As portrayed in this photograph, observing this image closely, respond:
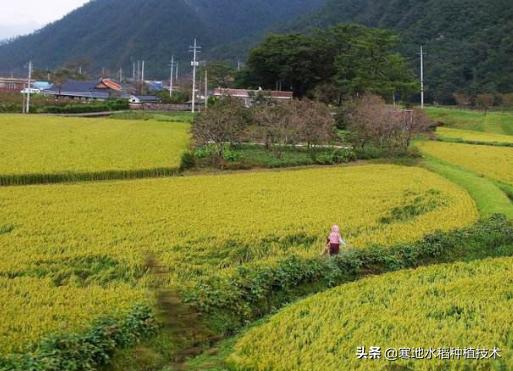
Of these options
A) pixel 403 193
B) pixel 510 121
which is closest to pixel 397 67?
pixel 510 121

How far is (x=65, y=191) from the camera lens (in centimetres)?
1697

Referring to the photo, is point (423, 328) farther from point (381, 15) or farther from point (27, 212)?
point (381, 15)

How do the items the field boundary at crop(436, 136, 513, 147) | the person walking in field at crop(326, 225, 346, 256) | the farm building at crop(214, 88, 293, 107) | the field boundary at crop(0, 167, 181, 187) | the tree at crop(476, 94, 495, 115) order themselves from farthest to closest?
the tree at crop(476, 94, 495, 115) → the farm building at crop(214, 88, 293, 107) → the field boundary at crop(436, 136, 513, 147) → the field boundary at crop(0, 167, 181, 187) → the person walking in field at crop(326, 225, 346, 256)

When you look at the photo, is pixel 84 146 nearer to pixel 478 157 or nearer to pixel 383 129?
pixel 383 129

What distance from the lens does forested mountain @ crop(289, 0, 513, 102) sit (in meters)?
58.6

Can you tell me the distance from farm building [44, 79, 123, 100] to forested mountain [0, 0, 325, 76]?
39423 millimetres

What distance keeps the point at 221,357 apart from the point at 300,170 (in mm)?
16399

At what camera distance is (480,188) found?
19672 mm

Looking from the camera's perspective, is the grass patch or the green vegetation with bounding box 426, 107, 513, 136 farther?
the green vegetation with bounding box 426, 107, 513, 136

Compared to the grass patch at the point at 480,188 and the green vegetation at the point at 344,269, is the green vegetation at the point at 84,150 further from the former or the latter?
the green vegetation at the point at 344,269

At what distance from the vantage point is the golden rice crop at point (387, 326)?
6.93m

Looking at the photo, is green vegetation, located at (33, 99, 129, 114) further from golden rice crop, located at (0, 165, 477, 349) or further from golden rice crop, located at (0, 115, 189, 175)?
golden rice crop, located at (0, 165, 477, 349)

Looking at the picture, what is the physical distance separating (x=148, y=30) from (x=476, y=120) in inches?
3351

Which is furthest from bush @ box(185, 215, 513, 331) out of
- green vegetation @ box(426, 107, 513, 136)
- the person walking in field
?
green vegetation @ box(426, 107, 513, 136)
